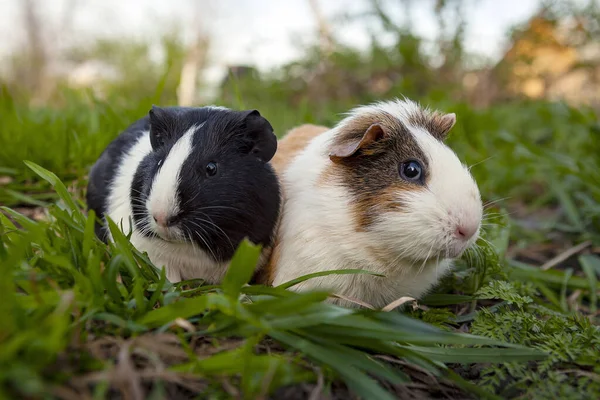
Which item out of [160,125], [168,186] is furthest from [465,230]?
[160,125]

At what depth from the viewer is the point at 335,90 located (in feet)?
33.1

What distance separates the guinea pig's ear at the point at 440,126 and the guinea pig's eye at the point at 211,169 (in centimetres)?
112

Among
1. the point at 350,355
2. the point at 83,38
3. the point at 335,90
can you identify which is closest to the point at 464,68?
the point at 335,90

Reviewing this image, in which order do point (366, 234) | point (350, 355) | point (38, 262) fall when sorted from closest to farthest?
point (350, 355) < point (38, 262) < point (366, 234)

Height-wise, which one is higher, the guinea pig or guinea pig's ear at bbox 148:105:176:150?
guinea pig's ear at bbox 148:105:176:150

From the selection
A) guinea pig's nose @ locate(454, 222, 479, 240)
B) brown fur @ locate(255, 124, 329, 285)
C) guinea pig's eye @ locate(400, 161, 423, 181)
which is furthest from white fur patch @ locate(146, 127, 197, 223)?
guinea pig's nose @ locate(454, 222, 479, 240)

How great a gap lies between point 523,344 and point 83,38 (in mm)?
17162

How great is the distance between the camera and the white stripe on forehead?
6.98 feet

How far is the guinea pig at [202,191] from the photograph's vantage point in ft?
7.14

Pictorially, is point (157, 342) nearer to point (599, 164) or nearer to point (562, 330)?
point (562, 330)

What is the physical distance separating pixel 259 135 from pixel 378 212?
2.18 ft

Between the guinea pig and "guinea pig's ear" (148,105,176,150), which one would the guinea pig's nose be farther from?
"guinea pig's ear" (148,105,176,150)

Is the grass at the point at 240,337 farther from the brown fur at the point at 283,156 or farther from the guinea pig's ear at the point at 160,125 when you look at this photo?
the guinea pig's ear at the point at 160,125

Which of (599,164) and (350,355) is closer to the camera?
(350,355)
